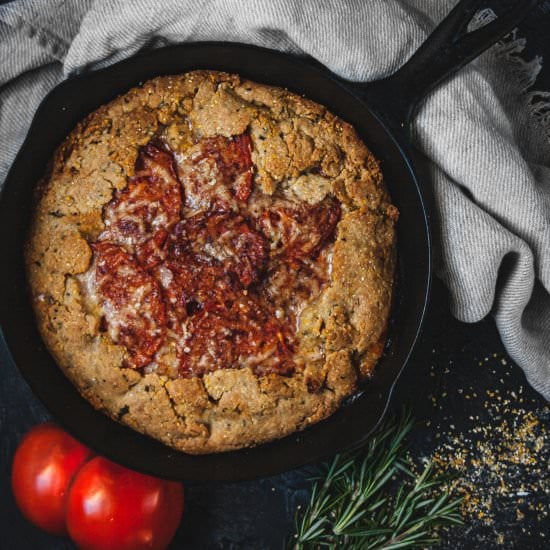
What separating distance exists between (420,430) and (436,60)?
5.08 ft

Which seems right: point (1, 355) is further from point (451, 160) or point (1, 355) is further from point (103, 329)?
point (451, 160)

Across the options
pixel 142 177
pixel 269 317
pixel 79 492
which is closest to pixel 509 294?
pixel 269 317

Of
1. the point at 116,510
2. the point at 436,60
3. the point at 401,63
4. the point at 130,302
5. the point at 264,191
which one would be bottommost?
the point at 116,510

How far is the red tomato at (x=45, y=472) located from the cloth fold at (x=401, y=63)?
1.08m

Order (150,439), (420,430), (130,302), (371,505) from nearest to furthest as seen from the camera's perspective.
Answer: (130,302) → (150,439) → (371,505) → (420,430)

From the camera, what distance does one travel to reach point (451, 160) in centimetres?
253

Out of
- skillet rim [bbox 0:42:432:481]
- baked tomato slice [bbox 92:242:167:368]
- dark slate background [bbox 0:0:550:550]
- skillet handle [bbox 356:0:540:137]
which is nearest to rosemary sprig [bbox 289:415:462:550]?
dark slate background [bbox 0:0:550:550]

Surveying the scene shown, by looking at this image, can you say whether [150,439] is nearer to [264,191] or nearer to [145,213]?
[145,213]

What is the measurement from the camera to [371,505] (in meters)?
2.80

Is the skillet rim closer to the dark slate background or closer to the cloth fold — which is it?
the cloth fold

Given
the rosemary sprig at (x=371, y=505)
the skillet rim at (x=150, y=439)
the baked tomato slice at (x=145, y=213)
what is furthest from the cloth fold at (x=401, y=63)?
the rosemary sprig at (x=371, y=505)

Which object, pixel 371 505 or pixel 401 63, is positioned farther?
pixel 371 505

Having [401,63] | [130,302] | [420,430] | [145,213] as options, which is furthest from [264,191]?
[420,430]

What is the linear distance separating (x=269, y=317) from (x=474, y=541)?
1448 mm
